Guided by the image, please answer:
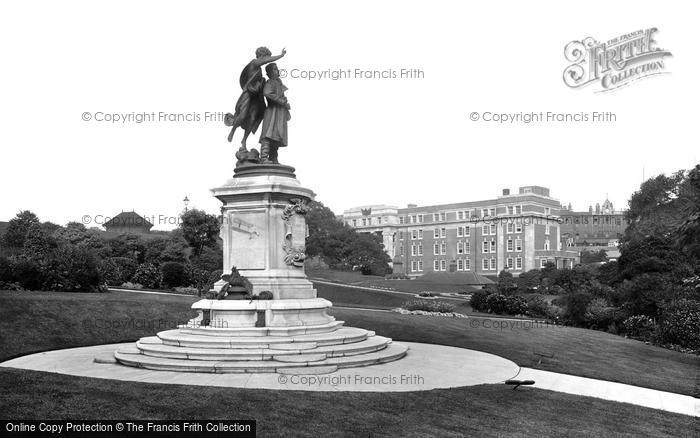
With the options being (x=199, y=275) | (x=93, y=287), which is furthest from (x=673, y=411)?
(x=199, y=275)

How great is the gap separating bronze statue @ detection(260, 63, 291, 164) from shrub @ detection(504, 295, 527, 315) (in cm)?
2347

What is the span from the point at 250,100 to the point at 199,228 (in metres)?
44.2

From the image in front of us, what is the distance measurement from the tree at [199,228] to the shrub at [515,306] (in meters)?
33.0

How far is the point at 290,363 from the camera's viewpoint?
1222 centimetres

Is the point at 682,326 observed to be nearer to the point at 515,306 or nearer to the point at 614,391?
the point at 614,391

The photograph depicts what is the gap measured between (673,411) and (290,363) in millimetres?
7538

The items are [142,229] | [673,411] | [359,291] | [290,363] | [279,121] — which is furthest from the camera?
[142,229]

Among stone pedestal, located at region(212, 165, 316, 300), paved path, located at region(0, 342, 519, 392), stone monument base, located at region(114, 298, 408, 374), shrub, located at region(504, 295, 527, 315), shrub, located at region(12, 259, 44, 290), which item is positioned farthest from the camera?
shrub, located at region(504, 295, 527, 315)

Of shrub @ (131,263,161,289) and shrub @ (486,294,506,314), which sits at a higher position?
shrub @ (131,263,161,289)

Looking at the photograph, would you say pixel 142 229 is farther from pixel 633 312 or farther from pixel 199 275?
pixel 633 312

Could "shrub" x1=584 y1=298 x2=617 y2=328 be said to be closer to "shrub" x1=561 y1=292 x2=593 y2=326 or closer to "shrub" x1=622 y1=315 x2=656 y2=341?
"shrub" x1=561 y1=292 x2=593 y2=326

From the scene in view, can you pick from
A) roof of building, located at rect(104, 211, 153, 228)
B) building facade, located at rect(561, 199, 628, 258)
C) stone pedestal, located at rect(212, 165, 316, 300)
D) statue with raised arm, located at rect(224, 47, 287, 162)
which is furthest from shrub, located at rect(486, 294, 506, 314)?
building facade, located at rect(561, 199, 628, 258)

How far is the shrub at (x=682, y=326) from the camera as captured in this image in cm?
2180

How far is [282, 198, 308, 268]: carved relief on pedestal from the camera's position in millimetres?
15750
